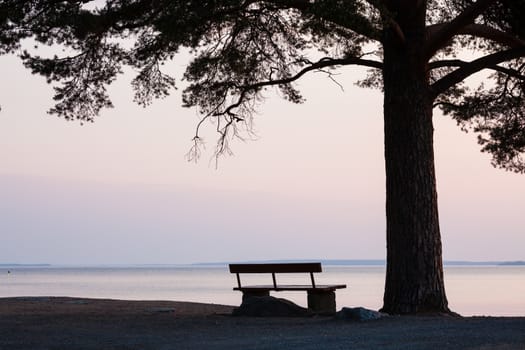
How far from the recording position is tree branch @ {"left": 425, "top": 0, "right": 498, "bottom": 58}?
44.6 ft

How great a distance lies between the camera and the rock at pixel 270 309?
1398 cm

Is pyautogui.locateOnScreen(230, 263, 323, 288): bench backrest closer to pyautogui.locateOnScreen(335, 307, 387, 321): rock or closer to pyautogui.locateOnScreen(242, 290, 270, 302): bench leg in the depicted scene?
pyautogui.locateOnScreen(242, 290, 270, 302): bench leg

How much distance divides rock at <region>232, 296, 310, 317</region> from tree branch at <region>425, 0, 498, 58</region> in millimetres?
4314

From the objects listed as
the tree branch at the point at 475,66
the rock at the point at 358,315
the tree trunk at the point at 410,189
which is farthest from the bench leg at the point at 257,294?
the tree branch at the point at 475,66

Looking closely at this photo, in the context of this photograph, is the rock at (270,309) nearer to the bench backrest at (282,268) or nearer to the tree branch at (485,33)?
the bench backrest at (282,268)

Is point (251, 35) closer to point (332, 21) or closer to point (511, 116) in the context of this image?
point (332, 21)

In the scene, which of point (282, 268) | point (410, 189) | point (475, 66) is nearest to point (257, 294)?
point (282, 268)

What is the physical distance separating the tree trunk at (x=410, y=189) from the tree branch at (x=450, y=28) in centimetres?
16

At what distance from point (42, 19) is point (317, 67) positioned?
4415 millimetres

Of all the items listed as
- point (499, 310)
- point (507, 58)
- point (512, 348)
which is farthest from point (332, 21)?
point (499, 310)

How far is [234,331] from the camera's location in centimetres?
1165

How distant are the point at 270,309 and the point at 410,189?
2.72 metres

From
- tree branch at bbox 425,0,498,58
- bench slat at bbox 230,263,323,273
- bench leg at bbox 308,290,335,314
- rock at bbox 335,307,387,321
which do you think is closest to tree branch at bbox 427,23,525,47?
tree branch at bbox 425,0,498,58

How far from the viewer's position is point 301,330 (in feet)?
37.8
